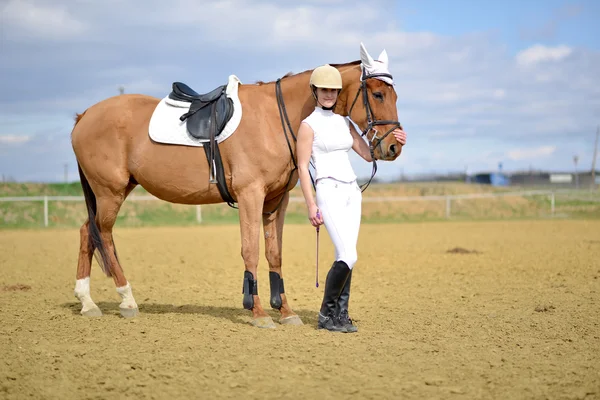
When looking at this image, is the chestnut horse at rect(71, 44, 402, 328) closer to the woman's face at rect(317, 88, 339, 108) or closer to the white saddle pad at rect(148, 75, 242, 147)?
the white saddle pad at rect(148, 75, 242, 147)

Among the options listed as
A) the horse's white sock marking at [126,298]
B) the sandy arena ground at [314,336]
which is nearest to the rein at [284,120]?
the sandy arena ground at [314,336]

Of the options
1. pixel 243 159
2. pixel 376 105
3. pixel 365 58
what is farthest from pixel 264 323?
pixel 365 58

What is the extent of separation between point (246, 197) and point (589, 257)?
8.65 metres

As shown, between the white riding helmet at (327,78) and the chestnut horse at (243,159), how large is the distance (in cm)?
33

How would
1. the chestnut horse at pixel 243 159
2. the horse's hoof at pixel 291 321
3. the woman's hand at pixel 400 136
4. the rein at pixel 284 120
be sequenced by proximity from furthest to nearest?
the horse's hoof at pixel 291 321
the rein at pixel 284 120
the chestnut horse at pixel 243 159
the woman's hand at pixel 400 136

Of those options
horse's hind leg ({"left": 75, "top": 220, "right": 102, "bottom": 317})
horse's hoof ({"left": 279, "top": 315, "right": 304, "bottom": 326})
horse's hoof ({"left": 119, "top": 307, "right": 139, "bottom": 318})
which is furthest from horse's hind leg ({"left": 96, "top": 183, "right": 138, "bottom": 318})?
horse's hoof ({"left": 279, "top": 315, "right": 304, "bottom": 326})

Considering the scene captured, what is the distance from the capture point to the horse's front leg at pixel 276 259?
6340 millimetres

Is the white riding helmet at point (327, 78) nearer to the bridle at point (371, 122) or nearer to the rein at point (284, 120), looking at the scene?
the bridle at point (371, 122)

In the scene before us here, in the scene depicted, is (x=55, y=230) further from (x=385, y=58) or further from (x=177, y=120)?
(x=385, y=58)

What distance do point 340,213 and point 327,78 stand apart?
3.94ft

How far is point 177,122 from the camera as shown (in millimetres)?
6453

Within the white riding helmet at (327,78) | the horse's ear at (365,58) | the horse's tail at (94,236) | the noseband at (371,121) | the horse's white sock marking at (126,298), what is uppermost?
the horse's ear at (365,58)

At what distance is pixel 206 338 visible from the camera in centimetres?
558

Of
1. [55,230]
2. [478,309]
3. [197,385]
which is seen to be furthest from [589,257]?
[55,230]
